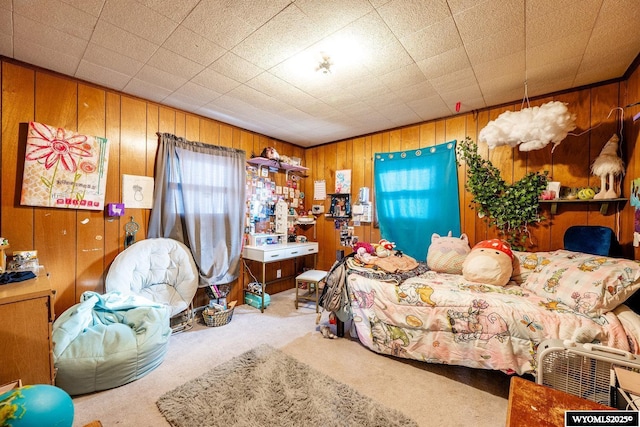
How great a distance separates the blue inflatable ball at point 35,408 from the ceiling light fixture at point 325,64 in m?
2.22

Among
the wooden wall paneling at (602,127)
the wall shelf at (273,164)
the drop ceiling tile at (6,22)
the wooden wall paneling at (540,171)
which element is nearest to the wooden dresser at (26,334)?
the drop ceiling tile at (6,22)

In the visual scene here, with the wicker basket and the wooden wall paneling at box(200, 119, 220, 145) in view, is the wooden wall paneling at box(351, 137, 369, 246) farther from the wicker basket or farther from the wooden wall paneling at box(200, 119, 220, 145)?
the wicker basket

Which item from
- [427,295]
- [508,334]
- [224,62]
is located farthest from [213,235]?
[508,334]

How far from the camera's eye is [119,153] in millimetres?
2535

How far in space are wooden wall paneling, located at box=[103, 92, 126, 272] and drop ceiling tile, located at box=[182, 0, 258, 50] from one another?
1.43 meters

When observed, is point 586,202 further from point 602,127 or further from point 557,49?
point 557,49

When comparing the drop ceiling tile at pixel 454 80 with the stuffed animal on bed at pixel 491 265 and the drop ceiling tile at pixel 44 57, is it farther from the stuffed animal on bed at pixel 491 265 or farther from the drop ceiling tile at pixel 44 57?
the drop ceiling tile at pixel 44 57

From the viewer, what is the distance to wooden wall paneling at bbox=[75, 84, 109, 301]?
7.63 feet

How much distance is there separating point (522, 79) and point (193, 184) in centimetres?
341

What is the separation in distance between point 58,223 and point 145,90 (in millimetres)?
1423

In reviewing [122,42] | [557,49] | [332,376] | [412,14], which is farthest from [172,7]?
[332,376]

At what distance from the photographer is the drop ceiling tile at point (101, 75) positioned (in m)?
→ 2.10

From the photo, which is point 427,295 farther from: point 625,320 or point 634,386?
point 634,386

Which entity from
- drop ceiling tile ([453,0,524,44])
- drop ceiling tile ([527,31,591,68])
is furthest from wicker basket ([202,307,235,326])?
drop ceiling tile ([527,31,591,68])
